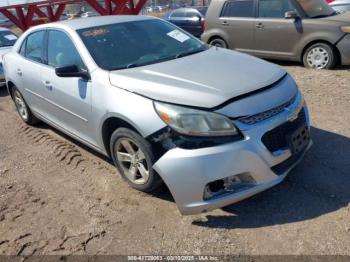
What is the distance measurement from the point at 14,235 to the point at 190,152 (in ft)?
5.82

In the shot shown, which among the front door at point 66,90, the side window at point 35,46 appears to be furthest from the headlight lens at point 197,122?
the side window at point 35,46

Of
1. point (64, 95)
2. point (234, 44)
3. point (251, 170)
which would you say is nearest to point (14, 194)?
point (64, 95)

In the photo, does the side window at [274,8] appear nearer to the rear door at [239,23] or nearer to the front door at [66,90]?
the rear door at [239,23]

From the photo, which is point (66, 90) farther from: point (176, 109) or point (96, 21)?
point (176, 109)

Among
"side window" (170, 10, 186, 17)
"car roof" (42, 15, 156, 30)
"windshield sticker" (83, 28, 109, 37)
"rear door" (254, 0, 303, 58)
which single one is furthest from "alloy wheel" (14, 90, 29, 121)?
"side window" (170, 10, 186, 17)

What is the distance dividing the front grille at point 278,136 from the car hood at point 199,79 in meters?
0.38

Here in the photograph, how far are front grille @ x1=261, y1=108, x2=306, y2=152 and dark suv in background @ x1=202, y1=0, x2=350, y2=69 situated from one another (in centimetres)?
441

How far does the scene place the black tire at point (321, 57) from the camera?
21.6ft

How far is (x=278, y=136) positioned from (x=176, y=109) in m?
0.86

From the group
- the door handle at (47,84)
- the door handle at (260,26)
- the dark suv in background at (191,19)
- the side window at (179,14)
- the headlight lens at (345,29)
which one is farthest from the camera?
the side window at (179,14)

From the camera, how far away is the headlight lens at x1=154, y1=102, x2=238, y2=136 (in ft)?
8.45

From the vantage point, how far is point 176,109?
268 centimetres

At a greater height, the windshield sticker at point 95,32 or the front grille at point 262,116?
the windshield sticker at point 95,32

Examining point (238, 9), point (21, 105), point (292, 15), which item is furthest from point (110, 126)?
point (238, 9)
